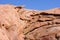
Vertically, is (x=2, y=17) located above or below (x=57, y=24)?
above

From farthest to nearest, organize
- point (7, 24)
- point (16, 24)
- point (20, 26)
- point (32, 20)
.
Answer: point (32, 20), point (20, 26), point (16, 24), point (7, 24)

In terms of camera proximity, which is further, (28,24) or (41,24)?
(28,24)

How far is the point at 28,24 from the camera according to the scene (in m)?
23.9

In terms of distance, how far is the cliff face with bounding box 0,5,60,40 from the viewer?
19.8 m

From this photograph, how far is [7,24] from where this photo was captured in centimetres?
1991

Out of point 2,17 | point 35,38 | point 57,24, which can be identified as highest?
point 2,17

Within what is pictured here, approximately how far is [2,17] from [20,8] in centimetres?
496

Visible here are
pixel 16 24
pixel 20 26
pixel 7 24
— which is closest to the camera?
pixel 7 24

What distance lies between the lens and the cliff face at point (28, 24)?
1980 centimetres

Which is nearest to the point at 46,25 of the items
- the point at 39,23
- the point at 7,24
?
the point at 39,23

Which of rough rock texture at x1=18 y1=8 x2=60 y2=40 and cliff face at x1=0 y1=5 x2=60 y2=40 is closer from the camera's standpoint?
cliff face at x1=0 y1=5 x2=60 y2=40

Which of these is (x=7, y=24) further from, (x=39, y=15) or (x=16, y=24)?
(x=39, y=15)

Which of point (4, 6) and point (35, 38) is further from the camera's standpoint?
point (4, 6)

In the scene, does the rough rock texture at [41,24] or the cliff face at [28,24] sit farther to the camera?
the rough rock texture at [41,24]
